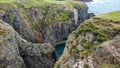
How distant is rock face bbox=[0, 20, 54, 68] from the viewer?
2613 inches

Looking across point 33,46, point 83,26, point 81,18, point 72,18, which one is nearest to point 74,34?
point 83,26

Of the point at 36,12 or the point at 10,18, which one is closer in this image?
the point at 10,18

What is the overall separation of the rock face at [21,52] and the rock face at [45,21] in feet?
81.7

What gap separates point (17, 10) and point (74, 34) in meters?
50.3

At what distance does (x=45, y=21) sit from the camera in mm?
109062

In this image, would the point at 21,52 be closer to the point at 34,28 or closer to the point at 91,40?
the point at 91,40

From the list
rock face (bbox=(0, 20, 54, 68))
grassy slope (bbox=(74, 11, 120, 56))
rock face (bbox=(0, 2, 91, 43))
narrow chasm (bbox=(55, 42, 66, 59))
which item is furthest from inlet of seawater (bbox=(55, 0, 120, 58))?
grassy slope (bbox=(74, 11, 120, 56))

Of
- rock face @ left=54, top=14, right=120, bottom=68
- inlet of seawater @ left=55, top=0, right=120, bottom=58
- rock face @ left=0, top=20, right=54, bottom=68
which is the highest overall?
rock face @ left=54, top=14, right=120, bottom=68

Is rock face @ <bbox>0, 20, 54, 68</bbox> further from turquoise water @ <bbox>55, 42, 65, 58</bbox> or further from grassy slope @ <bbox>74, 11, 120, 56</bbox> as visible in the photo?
grassy slope @ <bbox>74, 11, 120, 56</bbox>

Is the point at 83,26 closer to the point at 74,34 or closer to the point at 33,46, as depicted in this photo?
the point at 74,34

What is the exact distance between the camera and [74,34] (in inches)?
2072

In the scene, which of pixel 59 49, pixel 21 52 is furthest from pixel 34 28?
pixel 21 52

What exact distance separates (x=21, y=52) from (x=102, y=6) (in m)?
101

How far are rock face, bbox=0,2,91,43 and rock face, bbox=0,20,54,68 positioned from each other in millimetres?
24895
